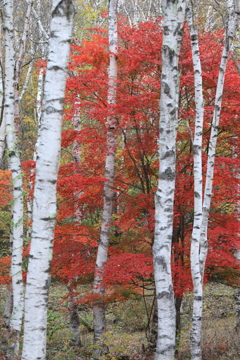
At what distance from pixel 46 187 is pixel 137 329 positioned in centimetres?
957

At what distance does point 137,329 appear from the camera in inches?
461

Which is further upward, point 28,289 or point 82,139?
point 82,139

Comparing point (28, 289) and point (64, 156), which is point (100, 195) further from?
point (64, 156)

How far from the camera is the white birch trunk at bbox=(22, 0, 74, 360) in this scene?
3.46m

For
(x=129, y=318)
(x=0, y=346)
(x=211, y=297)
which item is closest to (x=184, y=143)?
(x=0, y=346)

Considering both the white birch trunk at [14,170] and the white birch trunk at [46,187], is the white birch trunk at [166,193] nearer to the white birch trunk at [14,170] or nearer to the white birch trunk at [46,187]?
the white birch trunk at [46,187]

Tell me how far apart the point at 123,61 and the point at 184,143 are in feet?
7.74

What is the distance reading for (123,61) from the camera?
825 centimetres

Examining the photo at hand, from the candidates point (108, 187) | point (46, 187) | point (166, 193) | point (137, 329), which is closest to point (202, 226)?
point (166, 193)

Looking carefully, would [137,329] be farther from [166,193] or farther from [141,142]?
[166,193]

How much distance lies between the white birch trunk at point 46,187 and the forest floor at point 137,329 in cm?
287

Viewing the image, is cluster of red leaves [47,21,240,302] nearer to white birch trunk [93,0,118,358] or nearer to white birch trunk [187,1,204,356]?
white birch trunk [93,0,118,358]

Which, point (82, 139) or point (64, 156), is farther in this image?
point (64, 156)

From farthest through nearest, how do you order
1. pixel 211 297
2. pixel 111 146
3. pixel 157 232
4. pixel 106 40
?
pixel 211 297, pixel 106 40, pixel 111 146, pixel 157 232
